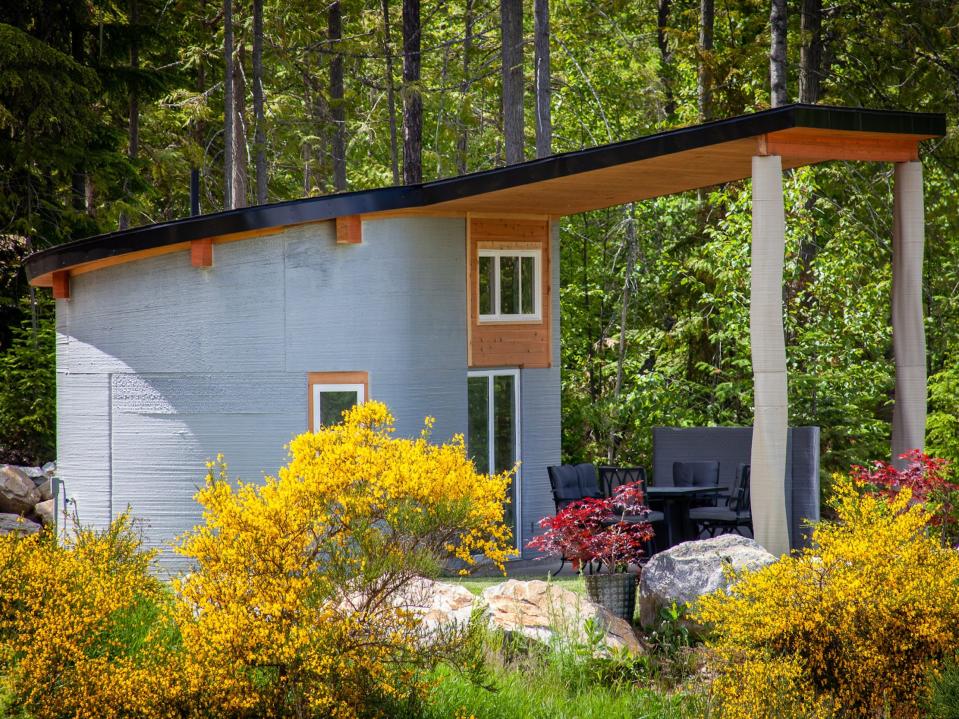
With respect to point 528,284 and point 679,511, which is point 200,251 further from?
point 679,511

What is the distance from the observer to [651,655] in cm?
Result: 790

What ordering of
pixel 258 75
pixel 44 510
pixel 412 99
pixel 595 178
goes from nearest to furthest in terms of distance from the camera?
pixel 595 178 < pixel 44 510 < pixel 412 99 < pixel 258 75

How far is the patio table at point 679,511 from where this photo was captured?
35.5 ft

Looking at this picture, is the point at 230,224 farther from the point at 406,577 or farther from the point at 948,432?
the point at 948,432

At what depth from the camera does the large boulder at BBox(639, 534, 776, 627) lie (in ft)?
26.9

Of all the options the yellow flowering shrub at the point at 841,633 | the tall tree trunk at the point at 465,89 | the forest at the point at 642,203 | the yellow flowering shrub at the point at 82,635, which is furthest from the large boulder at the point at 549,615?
the tall tree trunk at the point at 465,89

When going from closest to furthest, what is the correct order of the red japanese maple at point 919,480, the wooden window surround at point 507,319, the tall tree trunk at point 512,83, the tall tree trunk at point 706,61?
the red japanese maple at point 919,480, the wooden window surround at point 507,319, the tall tree trunk at point 706,61, the tall tree trunk at point 512,83

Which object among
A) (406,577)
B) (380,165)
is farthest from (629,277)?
(380,165)

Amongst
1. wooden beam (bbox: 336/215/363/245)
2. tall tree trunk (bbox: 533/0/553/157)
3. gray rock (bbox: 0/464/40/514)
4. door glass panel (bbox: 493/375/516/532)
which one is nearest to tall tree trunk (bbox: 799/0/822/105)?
tall tree trunk (bbox: 533/0/553/157)

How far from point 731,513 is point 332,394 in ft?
12.3

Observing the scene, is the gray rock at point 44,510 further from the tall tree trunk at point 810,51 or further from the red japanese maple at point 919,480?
the tall tree trunk at point 810,51

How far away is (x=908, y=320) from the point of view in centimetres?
1043

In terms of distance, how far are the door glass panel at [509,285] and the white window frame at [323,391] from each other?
1704 millimetres

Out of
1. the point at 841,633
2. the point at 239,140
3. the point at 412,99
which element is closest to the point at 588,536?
the point at 841,633
